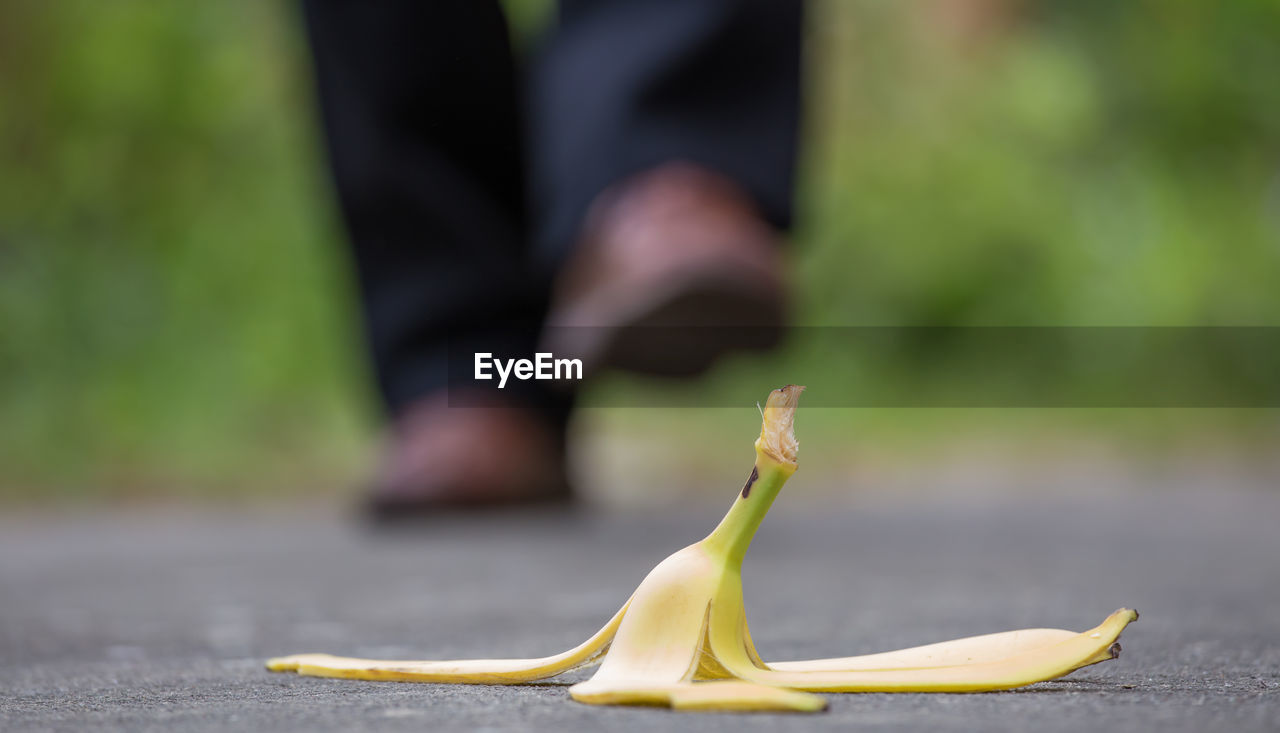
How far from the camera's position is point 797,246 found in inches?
133

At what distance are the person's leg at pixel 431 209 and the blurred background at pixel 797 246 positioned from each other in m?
0.76

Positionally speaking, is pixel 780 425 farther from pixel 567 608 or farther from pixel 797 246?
pixel 797 246

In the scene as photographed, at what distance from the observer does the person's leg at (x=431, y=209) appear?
217 centimetres

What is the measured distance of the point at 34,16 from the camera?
14.7 feet

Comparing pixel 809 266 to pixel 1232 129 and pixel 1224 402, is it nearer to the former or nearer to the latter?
pixel 1224 402

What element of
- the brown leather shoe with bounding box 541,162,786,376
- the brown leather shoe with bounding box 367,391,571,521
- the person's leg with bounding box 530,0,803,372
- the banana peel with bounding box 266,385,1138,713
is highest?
the person's leg with bounding box 530,0,803,372

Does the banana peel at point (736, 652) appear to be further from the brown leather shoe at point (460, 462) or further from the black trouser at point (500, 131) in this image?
the brown leather shoe at point (460, 462)

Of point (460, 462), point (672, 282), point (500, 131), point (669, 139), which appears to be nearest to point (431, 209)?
point (500, 131)

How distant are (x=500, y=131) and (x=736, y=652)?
1.85 metres

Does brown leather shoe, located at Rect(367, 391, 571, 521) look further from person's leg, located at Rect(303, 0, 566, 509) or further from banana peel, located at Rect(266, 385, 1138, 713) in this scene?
banana peel, located at Rect(266, 385, 1138, 713)

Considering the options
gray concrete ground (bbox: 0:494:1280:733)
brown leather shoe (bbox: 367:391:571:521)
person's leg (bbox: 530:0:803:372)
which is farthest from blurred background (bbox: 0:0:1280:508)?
person's leg (bbox: 530:0:803:372)

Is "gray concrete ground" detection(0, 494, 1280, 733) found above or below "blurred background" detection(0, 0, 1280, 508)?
below

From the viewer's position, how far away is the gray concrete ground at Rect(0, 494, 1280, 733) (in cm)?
60

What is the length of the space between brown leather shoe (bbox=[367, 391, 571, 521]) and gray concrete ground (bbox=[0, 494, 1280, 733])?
0.05 metres
